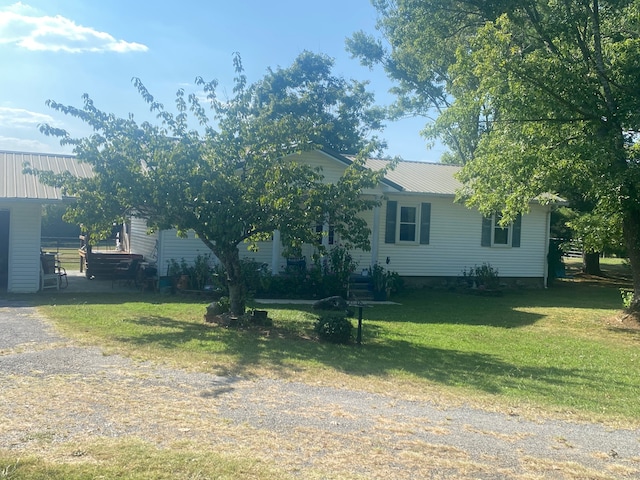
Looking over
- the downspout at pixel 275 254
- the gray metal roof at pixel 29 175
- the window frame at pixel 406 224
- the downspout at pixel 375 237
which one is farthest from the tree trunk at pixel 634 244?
the gray metal roof at pixel 29 175

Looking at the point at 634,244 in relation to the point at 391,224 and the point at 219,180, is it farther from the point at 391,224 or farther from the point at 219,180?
the point at 219,180

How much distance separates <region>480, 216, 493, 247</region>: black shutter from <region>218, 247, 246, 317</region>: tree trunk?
465 inches

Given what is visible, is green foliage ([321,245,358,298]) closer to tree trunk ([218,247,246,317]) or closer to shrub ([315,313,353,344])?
tree trunk ([218,247,246,317])

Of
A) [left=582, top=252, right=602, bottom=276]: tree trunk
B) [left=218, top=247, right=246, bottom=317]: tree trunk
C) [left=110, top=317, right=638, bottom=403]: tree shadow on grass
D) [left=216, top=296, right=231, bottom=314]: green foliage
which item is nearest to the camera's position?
[left=110, top=317, right=638, bottom=403]: tree shadow on grass

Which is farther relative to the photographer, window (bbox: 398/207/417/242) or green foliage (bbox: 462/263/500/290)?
green foliage (bbox: 462/263/500/290)

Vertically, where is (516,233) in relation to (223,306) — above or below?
above

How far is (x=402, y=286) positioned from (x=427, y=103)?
18344 mm

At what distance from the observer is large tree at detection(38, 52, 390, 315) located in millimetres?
10492

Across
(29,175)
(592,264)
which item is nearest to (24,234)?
(29,175)

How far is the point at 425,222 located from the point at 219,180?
11.0 meters

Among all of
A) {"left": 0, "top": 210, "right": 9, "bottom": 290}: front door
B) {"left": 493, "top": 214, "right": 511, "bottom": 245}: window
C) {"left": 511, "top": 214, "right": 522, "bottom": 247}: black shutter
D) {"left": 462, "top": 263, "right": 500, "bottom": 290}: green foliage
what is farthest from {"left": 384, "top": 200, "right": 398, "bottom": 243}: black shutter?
{"left": 0, "top": 210, "right": 9, "bottom": 290}: front door

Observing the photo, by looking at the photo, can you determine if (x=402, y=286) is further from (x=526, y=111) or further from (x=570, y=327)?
(x=526, y=111)

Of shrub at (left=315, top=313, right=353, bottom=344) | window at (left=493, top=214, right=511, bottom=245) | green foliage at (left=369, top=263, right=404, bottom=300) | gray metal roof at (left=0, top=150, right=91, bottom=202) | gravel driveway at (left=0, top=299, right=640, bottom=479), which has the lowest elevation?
gravel driveway at (left=0, top=299, right=640, bottom=479)

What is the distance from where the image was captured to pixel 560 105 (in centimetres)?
1277
